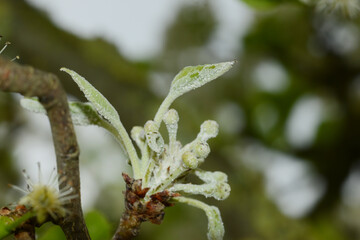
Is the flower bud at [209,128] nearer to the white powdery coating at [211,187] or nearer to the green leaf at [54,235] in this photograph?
the white powdery coating at [211,187]

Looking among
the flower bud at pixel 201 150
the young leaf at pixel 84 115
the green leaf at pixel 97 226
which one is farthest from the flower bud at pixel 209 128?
the green leaf at pixel 97 226

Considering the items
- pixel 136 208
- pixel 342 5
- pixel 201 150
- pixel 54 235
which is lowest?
pixel 54 235

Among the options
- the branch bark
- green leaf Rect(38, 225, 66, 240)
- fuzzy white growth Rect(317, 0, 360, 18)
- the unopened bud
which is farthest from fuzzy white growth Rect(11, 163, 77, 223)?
fuzzy white growth Rect(317, 0, 360, 18)

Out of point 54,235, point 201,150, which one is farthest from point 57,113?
point 54,235

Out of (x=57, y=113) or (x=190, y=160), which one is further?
(x=190, y=160)

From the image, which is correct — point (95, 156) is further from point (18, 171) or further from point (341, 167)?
point (341, 167)

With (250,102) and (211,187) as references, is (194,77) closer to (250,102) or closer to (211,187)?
(211,187)

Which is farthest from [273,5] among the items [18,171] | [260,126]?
[18,171]
